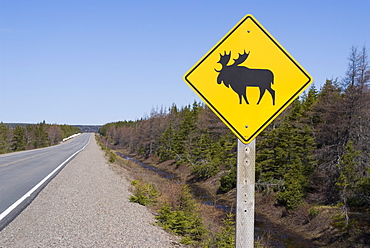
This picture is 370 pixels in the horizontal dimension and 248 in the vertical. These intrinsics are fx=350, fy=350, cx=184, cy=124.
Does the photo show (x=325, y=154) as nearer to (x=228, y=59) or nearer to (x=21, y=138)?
(x=228, y=59)

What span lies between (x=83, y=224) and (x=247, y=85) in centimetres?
613

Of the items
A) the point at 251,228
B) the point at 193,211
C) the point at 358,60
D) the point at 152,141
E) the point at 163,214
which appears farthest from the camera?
the point at 152,141

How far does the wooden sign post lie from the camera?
2.89 m

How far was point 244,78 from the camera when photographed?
9.71 feet

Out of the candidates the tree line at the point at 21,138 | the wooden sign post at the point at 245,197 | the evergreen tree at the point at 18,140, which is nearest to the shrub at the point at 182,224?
the wooden sign post at the point at 245,197

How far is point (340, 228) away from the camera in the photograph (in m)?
18.2

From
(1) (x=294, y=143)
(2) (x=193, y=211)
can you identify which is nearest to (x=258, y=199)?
(1) (x=294, y=143)

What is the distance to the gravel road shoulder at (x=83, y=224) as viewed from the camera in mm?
6523

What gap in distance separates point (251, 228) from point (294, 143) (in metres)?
27.3

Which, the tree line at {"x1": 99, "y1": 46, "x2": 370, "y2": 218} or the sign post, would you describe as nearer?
the sign post

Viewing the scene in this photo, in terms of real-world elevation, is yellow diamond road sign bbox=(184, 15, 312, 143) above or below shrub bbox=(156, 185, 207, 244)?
above

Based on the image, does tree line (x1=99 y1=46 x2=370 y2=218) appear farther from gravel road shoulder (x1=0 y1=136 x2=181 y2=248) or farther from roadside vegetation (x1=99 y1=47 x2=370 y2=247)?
gravel road shoulder (x1=0 y1=136 x2=181 y2=248)

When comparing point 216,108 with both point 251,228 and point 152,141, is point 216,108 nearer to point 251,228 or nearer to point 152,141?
point 251,228

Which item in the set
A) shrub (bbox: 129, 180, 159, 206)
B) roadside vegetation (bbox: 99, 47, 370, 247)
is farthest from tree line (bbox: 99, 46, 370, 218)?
shrub (bbox: 129, 180, 159, 206)
